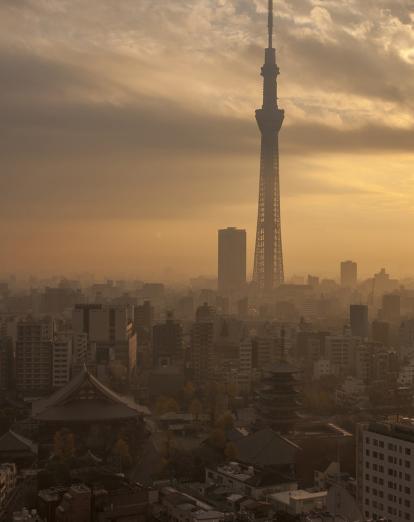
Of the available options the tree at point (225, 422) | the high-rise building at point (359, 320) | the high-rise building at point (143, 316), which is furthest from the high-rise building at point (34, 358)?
the high-rise building at point (359, 320)

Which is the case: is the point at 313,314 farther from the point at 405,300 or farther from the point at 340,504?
the point at 340,504

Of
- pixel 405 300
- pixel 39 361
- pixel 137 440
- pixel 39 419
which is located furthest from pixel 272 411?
pixel 405 300

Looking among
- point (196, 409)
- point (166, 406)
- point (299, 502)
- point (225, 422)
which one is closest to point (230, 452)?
point (225, 422)

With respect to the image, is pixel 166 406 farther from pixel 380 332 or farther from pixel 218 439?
pixel 380 332

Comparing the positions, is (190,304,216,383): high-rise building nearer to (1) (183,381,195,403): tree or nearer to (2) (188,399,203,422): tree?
(1) (183,381,195,403): tree

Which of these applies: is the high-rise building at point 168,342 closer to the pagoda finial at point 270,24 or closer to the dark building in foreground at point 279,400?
the dark building in foreground at point 279,400

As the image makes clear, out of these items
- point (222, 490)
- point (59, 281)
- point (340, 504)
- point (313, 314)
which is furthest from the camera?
point (313, 314)
